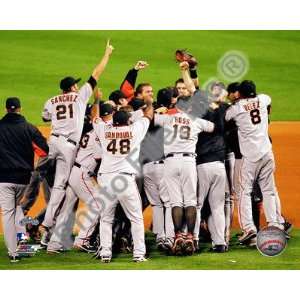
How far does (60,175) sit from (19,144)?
26.9 inches

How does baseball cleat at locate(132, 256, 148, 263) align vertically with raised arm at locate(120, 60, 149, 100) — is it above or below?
below

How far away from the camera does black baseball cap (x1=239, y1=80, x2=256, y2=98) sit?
1164cm

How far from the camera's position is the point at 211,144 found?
1141 cm

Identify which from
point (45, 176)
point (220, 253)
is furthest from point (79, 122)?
point (220, 253)

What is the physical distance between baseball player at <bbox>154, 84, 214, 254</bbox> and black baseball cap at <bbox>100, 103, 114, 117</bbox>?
55 centimetres

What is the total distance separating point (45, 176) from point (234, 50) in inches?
117

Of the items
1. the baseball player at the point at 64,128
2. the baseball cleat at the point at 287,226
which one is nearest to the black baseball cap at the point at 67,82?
the baseball player at the point at 64,128

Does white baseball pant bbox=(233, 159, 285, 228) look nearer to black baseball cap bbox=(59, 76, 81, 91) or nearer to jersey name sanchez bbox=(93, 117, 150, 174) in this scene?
jersey name sanchez bbox=(93, 117, 150, 174)

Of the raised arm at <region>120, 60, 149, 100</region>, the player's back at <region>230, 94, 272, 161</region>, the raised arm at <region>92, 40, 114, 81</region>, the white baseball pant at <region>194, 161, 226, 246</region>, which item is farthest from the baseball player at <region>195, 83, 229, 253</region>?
the raised arm at <region>92, 40, 114, 81</region>

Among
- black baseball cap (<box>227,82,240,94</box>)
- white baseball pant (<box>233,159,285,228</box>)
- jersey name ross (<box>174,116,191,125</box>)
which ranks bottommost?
white baseball pant (<box>233,159,285,228</box>)

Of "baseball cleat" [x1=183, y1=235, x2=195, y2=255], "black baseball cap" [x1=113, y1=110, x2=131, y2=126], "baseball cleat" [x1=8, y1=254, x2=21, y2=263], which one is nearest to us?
"black baseball cap" [x1=113, y1=110, x2=131, y2=126]

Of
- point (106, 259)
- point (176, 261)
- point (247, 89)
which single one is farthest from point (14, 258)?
point (247, 89)

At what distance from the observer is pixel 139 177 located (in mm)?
11586

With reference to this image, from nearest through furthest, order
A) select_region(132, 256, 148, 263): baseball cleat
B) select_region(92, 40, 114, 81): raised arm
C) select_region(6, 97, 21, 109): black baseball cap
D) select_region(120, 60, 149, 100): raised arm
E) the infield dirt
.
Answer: select_region(132, 256, 148, 263): baseball cleat
select_region(6, 97, 21, 109): black baseball cap
select_region(92, 40, 114, 81): raised arm
select_region(120, 60, 149, 100): raised arm
the infield dirt
